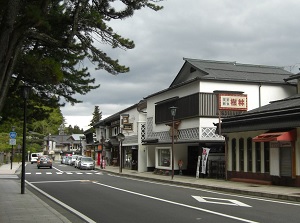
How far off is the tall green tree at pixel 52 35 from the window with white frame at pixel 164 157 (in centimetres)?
1935

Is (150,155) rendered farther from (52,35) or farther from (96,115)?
(96,115)

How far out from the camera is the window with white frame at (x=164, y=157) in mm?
34812

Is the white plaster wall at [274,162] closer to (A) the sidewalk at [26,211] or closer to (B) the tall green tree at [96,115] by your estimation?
(A) the sidewalk at [26,211]

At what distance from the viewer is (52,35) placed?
511 inches

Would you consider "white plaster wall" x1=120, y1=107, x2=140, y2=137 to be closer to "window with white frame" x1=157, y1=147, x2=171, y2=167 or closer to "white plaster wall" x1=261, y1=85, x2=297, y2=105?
"window with white frame" x1=157, y1=147, x2=171, y2=167

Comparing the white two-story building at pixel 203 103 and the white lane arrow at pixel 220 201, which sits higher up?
the white two-story building at pixel 203 103

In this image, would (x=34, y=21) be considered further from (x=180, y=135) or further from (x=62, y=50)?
(x=180, y=135)

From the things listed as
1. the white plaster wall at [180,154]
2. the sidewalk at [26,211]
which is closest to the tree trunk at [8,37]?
the sidewalk at [26,211]

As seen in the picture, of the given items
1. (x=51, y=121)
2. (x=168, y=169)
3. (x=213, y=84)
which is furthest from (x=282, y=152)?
(x=51, y=121)

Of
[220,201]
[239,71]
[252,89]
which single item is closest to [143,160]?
[239,71]

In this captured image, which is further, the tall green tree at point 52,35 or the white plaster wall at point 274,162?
the white plaster wall at point 274,162

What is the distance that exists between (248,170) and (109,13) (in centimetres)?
1535

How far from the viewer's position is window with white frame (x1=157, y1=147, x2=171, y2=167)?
3481 centimetres

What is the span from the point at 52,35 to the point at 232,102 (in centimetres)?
1824
